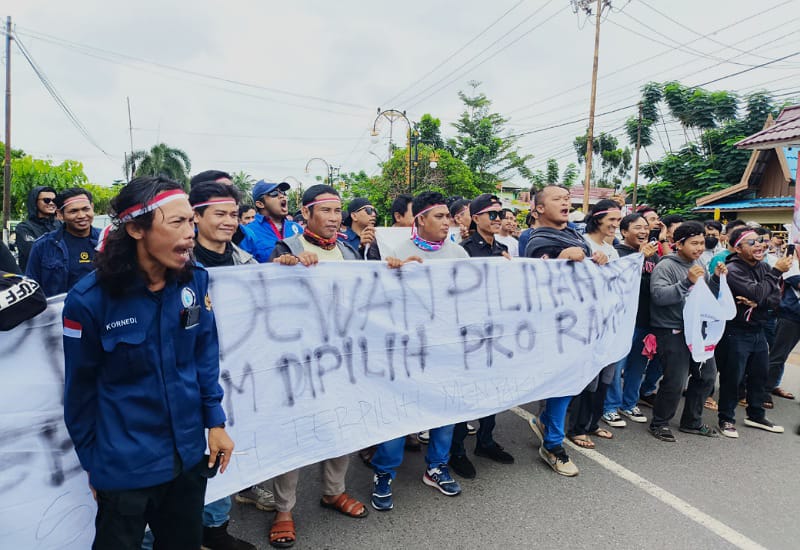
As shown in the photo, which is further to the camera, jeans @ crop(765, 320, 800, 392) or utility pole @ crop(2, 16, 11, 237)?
utility pole @ crop(2, 16, 11, 237)

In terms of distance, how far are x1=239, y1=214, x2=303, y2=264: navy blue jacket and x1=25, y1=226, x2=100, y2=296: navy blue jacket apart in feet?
4.00

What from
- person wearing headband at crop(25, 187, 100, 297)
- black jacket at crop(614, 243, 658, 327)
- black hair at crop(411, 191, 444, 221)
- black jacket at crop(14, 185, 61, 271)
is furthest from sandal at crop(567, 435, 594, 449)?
black jacket at crop(14, 185, 61, 271)

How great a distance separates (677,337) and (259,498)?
3.47 m

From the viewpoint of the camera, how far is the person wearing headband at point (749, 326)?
4320 millimetres

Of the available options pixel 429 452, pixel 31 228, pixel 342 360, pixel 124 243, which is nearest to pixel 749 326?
pixel 429 452

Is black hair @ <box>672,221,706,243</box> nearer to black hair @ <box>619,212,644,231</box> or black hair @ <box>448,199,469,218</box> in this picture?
black hair @ <box>619,212,644,231</box>

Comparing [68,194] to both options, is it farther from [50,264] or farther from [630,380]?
[630,380]

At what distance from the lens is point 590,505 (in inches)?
123

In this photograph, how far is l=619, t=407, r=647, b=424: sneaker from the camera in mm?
4621

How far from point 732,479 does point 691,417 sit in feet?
2.88

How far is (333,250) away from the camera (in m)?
3.27

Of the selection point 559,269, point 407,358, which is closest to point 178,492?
point 407,358

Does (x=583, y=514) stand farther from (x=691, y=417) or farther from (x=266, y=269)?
(x=266, y=269)

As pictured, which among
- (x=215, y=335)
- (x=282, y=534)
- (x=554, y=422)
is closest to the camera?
(x=215, y=335)
